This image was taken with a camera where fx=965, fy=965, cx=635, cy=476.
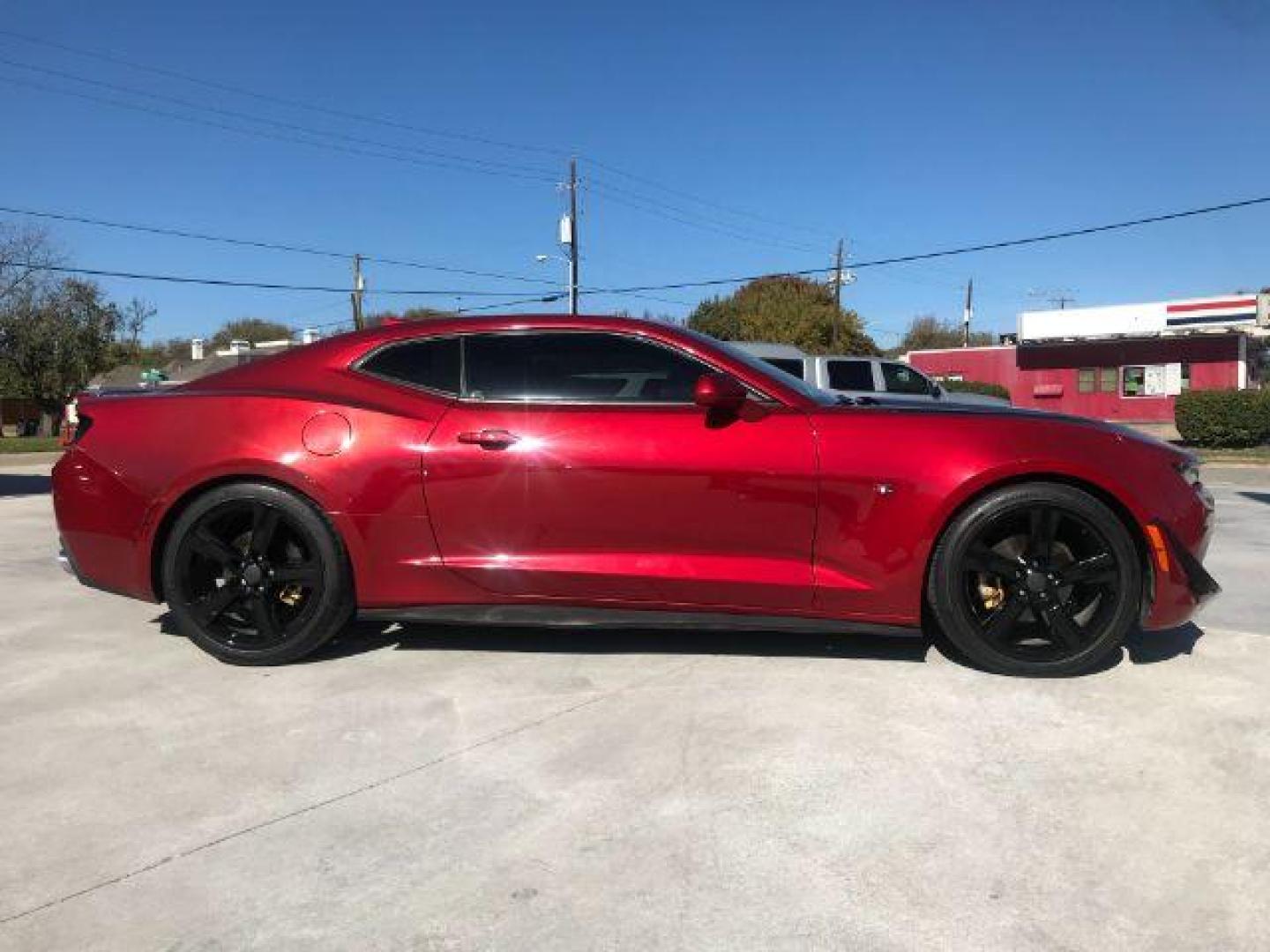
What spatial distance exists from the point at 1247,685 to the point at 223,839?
12.1 ft

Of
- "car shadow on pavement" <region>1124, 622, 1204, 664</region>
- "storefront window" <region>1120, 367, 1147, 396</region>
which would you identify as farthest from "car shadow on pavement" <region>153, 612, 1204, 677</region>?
"storefront window" <region>1120, 367, 1147, 396</region>

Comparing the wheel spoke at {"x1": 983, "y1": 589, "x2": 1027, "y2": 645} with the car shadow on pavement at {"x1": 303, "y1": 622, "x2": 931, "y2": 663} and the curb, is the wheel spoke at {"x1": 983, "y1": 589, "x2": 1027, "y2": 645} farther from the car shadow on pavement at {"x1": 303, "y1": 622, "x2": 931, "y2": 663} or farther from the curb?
the curb

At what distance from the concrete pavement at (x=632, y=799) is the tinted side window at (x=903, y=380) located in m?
9.18

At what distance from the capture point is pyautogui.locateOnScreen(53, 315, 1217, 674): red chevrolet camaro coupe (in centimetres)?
371

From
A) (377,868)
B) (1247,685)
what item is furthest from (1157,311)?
(377,868)

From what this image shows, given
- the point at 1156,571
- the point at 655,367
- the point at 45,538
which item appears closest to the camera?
the point at 1156,571

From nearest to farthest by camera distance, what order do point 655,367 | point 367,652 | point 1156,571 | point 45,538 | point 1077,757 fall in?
point 1077,757 < point 1156,571 < point 655,367 < point 367,652 < point 45,538

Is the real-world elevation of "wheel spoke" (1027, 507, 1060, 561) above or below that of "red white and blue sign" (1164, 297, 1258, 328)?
below

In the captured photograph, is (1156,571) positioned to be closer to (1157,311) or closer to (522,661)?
(522,661)

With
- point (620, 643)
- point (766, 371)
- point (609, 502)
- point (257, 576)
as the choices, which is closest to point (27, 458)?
point (257, 576)

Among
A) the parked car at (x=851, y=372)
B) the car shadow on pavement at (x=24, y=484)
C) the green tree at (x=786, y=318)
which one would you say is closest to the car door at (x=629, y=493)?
the parked car at (x=851, y=372)

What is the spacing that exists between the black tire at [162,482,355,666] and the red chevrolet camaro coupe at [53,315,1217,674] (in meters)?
0.01

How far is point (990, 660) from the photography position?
376 cm

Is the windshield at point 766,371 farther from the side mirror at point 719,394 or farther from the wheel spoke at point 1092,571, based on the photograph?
the wheel spoke at point 1092,571
